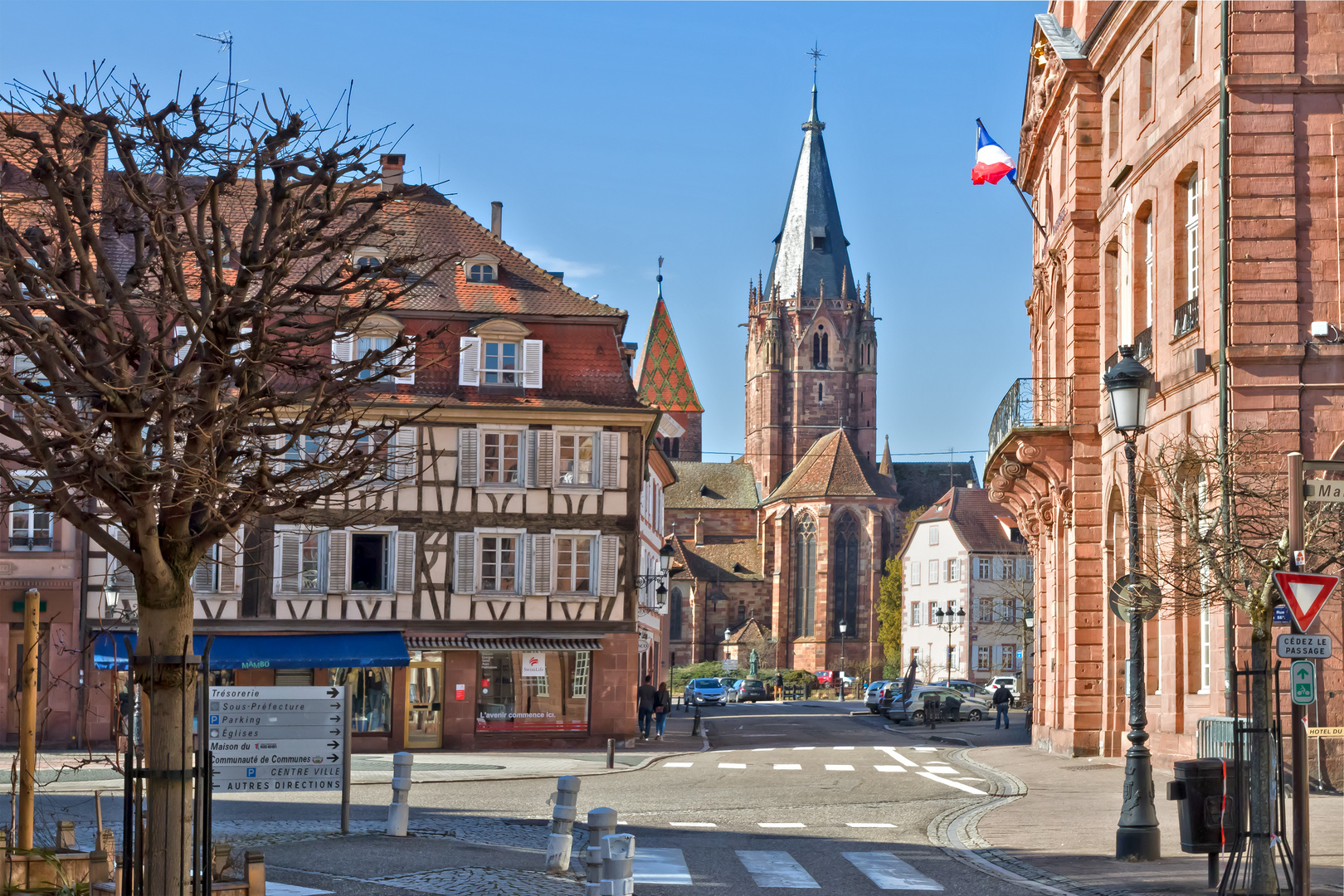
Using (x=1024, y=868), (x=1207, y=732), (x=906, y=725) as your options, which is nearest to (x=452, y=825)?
(x=1024, y=868)

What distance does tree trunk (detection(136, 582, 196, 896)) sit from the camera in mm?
7359

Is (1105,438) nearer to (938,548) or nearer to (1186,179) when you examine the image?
(1186,179)

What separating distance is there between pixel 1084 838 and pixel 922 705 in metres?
32.7

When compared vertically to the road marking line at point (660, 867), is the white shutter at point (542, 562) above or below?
above

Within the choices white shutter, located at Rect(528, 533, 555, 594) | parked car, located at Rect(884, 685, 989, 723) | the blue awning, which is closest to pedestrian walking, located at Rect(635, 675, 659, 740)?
white shutter, located at Rect(528, 533, 555, 594)

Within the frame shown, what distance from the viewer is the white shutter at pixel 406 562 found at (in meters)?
34.4

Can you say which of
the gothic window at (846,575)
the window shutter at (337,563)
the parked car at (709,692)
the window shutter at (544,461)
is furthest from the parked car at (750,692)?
the window shutter at (337,563)

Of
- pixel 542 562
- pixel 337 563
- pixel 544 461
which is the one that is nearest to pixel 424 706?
pixel 337 563

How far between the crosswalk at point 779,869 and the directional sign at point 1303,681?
3.41 m

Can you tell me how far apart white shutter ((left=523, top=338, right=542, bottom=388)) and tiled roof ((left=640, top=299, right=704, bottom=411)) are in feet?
269

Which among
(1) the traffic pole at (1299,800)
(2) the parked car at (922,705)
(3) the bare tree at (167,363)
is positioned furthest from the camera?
(2) the parked car at (922,705)

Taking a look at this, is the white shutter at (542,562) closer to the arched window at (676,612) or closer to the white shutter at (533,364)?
the white shutter at (533,364)

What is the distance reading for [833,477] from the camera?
114312 millimetres

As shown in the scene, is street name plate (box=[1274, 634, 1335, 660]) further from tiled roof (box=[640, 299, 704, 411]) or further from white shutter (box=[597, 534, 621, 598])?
tiled roof (box=[640, 299, 704, 411])
